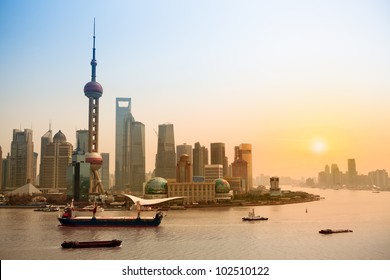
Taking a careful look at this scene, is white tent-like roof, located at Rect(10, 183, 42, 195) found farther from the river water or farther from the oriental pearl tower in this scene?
the river water

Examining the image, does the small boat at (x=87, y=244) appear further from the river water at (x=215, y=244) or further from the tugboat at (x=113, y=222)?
the tugboat at (x=113, y=222)

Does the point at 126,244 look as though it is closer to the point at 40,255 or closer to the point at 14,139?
the point at 40,255

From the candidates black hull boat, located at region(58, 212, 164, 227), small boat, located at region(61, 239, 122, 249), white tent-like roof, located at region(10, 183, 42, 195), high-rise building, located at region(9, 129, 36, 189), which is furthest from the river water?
high-rise building, located at region(9, 129, 36, 189)

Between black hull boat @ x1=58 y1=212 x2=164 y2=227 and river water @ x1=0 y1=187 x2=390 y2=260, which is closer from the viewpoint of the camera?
river water @ x1=0 y1=187 x2=390 y2=260

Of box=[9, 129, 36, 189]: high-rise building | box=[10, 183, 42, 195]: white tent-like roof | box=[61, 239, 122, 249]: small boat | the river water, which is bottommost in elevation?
the river water

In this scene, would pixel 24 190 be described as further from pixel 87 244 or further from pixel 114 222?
pixel 87 244

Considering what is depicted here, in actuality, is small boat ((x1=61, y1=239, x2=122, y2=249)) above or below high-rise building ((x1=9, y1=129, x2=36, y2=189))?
below

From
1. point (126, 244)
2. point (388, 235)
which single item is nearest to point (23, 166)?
point (126, 244)

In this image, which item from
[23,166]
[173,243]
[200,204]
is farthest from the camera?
[23,166]

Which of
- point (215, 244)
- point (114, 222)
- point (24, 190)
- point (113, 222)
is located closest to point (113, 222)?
point (113, 222)
